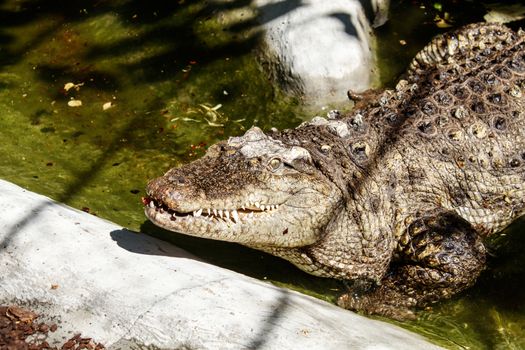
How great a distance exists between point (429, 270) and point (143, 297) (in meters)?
1.78

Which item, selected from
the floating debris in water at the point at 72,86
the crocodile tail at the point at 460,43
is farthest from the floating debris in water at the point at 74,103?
the crocodile tail at the point at 460,43

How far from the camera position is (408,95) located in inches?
206

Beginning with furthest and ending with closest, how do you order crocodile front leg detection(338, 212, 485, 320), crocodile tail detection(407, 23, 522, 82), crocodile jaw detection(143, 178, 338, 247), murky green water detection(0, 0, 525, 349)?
1. crocodile tail detection(407, 23, 522, 82)
2. murky green water detection(0, 0, 525, 349)
3. crocodile front leg detection(338, 212, 485, 320)
4. crocodile jaw detection(143, 178, 338, 247)

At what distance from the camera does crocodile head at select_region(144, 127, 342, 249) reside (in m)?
4.16

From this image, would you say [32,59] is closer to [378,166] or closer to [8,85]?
[8,85]

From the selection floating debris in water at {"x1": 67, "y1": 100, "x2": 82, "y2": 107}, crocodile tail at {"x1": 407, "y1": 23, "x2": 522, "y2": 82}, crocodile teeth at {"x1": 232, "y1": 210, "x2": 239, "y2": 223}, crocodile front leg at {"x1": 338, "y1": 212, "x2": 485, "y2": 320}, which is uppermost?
crocodile tail at {"x1": 407, "y1": 23, "x2": 522, "y2": 82}

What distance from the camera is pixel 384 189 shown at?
15.7 ft

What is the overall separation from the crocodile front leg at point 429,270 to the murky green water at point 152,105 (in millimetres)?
130

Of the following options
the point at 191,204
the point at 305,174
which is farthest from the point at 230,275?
the point at 305,174

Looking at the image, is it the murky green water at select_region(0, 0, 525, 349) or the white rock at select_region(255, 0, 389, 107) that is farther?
the white rock at select_region(255, 0, 389, 107)

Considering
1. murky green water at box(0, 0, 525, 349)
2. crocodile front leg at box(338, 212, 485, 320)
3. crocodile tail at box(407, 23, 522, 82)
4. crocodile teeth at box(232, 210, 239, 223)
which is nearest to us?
crocodile teeth at box(232, 210, 239, 223)

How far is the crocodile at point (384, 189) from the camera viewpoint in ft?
14.4

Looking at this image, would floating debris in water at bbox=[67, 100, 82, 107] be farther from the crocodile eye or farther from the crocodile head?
the crocodile eye

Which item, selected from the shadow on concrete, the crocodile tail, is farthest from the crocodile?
the crocodile tail
